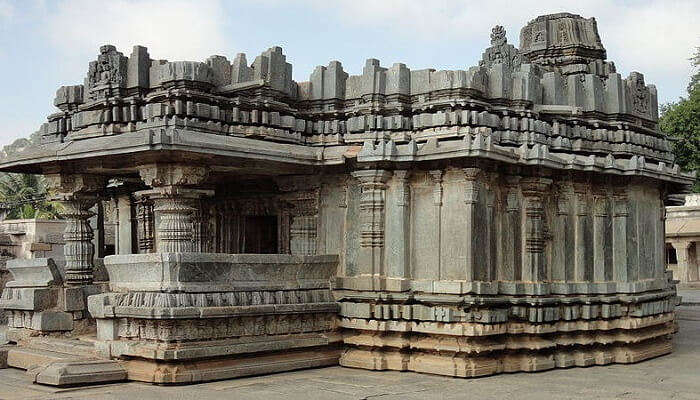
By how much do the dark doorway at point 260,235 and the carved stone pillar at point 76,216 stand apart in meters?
2.37

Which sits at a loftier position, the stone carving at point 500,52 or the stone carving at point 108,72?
the stone carving at point 500,52

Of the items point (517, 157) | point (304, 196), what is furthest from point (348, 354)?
point (517, 157)

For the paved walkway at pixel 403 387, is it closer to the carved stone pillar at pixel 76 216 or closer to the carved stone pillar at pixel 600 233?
the carved stone pillar at pixel 600 233

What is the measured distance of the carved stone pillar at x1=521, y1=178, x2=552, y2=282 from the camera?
39.5 feet

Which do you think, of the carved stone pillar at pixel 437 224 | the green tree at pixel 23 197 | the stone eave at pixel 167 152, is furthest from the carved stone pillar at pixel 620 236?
the green tree at pixel 23 197

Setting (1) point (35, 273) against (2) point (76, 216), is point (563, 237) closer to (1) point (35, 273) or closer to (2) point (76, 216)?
(2) point (76, 216)

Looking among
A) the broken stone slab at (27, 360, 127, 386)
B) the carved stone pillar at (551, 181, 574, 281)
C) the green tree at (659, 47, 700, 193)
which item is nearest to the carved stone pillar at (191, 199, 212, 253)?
the broken stone slab at (27, 360, 127, 386)

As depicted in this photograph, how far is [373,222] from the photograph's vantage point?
1192 centimetres

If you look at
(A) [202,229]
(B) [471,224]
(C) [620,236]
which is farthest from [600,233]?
(A) [202,229]

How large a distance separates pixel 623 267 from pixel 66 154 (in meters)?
7.94

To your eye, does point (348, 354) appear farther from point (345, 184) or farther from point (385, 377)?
point (345, 184)

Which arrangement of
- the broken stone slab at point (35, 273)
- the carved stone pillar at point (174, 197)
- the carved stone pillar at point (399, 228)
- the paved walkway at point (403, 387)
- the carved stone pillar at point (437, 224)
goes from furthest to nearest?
the broken stone slab at point (35, 273) < the carved stone pillar at point (399, 228) < the carved stone pillar at point (437, 224) < the carved stone pillar at point (174, 197) < the paved walkway at point (403, 387)

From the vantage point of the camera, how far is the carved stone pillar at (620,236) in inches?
513

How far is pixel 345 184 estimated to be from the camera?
40.7 ft
